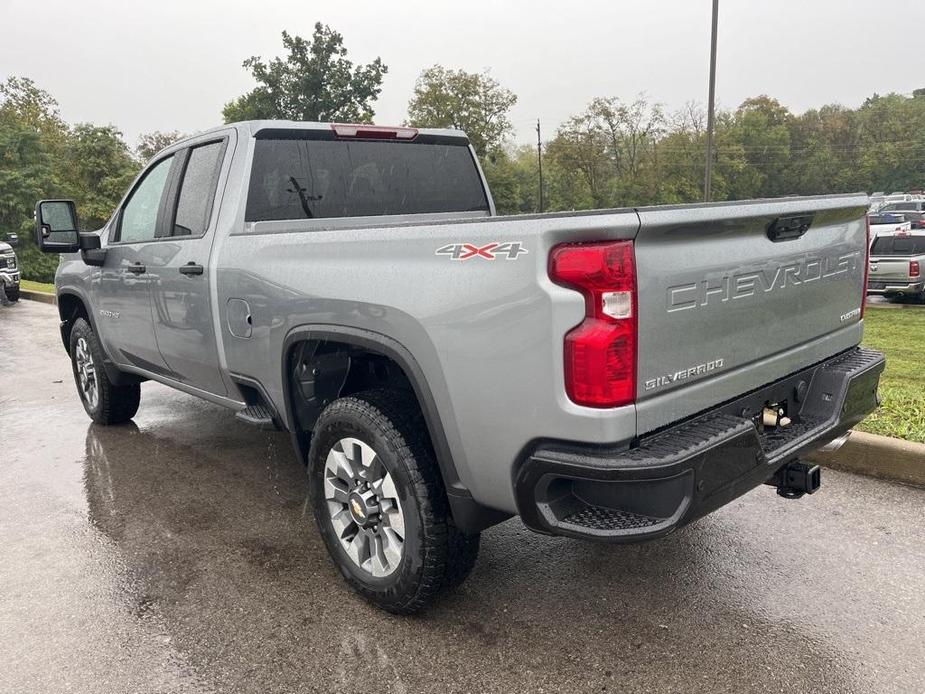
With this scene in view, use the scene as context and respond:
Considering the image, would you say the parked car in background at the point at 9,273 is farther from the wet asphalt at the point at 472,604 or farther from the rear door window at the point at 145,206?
the wet asphalt at the point at 472,604

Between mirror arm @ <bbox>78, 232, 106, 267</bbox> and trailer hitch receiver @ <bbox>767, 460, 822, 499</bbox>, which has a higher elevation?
mirror arm @ <bbox>78, 232, 106, 267</bbox>

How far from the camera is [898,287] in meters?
14.6

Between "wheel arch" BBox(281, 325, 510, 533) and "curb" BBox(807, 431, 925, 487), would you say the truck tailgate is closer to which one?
"wheel arch" BBox(281, 325, 510, 533)

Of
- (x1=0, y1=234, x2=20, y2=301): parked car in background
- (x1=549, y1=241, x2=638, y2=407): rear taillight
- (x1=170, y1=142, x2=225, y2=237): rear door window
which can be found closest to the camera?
(x1=549, y1=241, x2=638, y2=407): rear taillight

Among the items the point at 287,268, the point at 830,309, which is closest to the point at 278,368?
the point at 287,268

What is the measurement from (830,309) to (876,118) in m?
98.2

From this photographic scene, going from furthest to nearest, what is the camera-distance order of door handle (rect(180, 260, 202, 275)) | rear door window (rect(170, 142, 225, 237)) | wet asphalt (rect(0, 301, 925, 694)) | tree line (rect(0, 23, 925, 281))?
tree line (rect(0, 23, 925, 281)), rear door window (rect(170, 142, 225, 237)), door handle (rect(180, 260, 202, 275)), wet asphalt (rect(0, 301, 925, 694))

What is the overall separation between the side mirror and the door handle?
4.73 ft

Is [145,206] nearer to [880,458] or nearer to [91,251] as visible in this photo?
[91,251]

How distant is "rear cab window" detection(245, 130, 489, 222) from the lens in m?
3.82

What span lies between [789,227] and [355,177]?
232 centimetres

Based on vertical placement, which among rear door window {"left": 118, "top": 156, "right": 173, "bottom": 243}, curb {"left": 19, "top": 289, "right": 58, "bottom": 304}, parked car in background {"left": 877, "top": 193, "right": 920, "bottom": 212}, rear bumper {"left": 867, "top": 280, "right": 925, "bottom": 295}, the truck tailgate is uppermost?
rear door window {"left": 118, "top": 156, "right": 173, "bottom": 243}

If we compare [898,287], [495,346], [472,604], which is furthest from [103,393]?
[898,287]

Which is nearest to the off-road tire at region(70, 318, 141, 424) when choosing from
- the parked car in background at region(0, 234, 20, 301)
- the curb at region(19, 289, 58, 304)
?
the parked car in background at region(0, 234, 20, 301)
